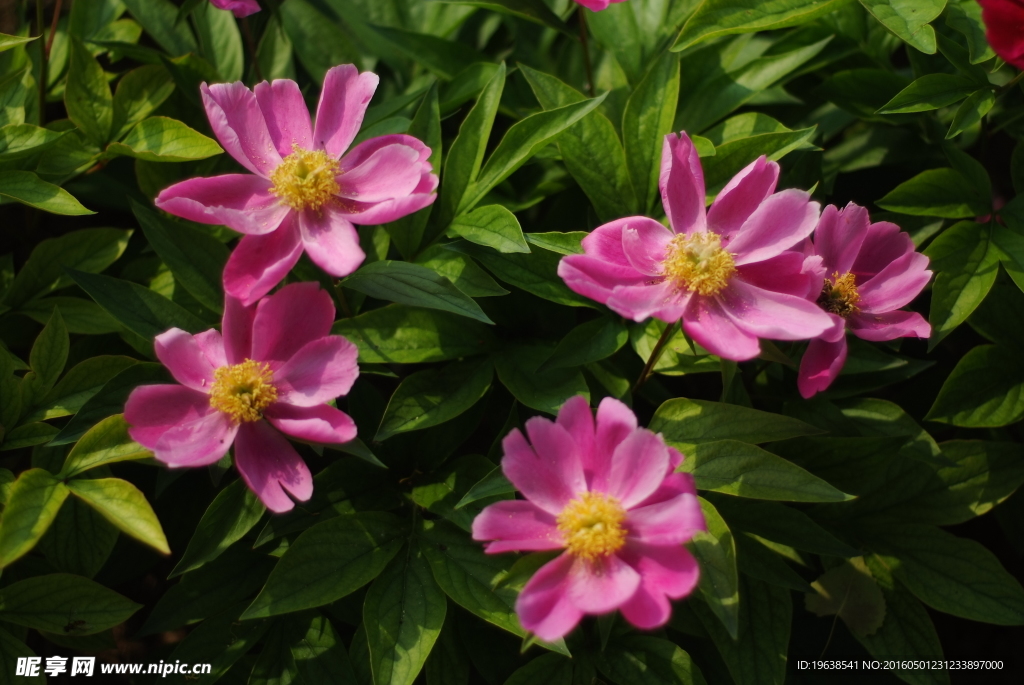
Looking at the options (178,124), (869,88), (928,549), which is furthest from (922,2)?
(178,124)

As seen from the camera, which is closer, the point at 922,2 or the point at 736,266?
the point at 736,266

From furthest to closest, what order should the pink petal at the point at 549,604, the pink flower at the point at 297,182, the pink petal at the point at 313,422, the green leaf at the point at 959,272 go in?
1. the green leaf at the point at 959,272
2. the pink flower at the point at 297,182
3. the pink petal at the point at 313,422
4. the pink petal at the point at 549,604

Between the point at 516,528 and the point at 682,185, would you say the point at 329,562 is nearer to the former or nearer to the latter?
the point at 516,528

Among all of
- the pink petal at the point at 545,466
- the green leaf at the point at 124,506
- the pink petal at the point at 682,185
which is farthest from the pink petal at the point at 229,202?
the pink petal at the point at 682,185

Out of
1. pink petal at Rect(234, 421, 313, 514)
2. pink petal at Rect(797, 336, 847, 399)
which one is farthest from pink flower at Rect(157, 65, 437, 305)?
pink petal at Rect(797, 336, 847, 399)

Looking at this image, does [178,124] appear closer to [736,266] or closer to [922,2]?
[736,266]

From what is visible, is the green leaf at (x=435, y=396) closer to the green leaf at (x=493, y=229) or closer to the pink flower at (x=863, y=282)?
the green leaf at (x=493, y=229)
